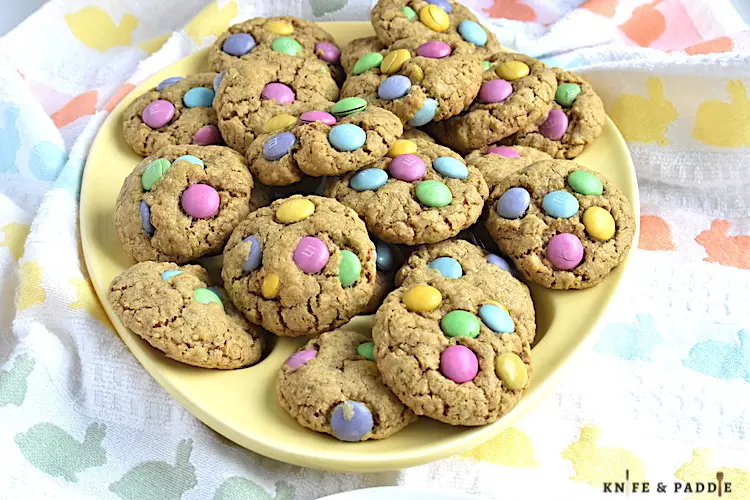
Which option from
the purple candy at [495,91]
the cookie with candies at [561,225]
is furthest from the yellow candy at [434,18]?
the cookie with candies at [561,225]

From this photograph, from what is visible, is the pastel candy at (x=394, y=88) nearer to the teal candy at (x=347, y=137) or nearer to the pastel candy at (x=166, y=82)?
the teal candy at (x=347, y=137)

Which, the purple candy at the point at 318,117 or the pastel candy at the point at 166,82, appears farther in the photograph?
the pastel candy at the point at 166,82

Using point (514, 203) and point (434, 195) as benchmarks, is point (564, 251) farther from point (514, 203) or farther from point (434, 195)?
point (434, 195)

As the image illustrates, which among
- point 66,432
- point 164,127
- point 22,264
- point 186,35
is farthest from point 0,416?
point 186,35

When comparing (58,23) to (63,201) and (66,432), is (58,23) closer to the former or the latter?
(63,201)

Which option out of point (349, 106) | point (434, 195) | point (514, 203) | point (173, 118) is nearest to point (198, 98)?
point (173, 118)

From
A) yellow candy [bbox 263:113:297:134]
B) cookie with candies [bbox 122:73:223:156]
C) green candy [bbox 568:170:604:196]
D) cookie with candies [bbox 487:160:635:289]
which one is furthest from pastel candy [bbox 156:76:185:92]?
green candy [bbox 568:170:604:196]

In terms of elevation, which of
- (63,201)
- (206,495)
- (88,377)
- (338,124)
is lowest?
(206,495)
